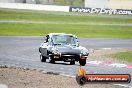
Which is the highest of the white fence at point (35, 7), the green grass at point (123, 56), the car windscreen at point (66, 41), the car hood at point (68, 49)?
the car windscreen at point (66, 41)

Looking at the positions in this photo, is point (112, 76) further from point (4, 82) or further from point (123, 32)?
point (123, 32)

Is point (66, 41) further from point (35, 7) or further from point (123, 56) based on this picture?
point (35, 7)

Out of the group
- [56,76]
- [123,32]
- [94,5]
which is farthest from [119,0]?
[56,76]

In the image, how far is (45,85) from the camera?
61.8 ft

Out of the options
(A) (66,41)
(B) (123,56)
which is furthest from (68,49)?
(B) (123,56)

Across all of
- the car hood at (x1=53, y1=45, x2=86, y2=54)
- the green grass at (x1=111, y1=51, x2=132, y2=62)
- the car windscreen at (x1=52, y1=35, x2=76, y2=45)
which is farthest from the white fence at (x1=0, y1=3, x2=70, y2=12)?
the car hood at (x1=53, y1=45, x2=86, y2=54)

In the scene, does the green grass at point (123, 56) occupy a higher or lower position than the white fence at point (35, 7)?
higher

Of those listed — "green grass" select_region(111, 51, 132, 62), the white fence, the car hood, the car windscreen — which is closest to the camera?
the car hood

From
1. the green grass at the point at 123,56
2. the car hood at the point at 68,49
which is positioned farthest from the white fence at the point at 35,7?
the car hood at the point at 68,49

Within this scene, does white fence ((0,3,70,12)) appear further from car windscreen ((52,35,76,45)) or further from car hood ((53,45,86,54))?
car hood ((53,45,86,54))

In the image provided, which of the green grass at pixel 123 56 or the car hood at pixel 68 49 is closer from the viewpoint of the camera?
the car hood at pixel 68 49

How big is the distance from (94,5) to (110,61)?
108 m

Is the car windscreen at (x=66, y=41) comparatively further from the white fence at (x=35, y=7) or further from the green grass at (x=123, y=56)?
the white fence at (x=35, y=7)

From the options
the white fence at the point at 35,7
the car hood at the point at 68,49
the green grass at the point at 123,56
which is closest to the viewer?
the car hood at the point at 68,49
